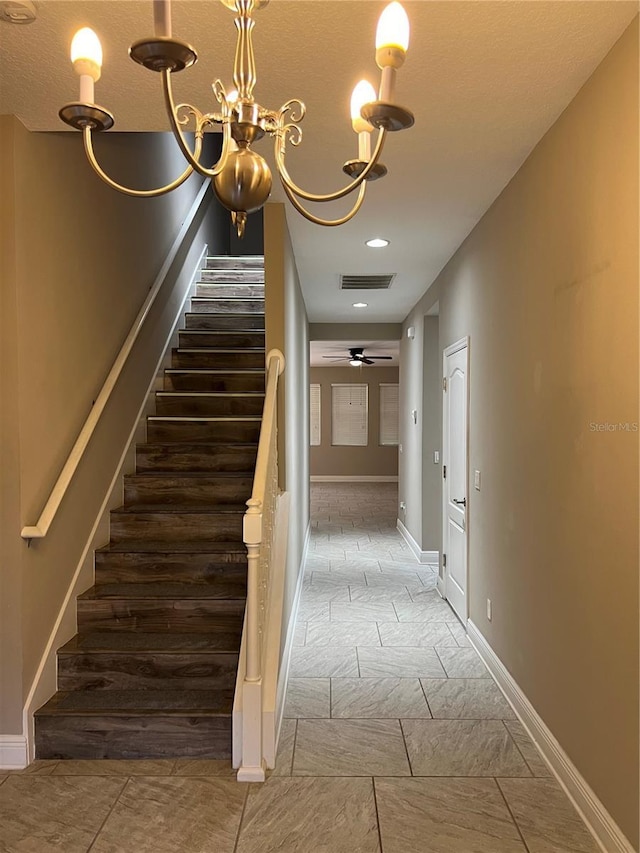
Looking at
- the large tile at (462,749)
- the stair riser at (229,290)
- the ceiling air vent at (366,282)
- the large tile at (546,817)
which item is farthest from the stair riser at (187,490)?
Answer: the stair riser at (229,290)

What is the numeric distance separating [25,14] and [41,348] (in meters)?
1.29

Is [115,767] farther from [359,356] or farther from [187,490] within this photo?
[359,356]

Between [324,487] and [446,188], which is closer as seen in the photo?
[446,188]

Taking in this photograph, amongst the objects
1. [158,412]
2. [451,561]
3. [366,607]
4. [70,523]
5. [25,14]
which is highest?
[25,14]

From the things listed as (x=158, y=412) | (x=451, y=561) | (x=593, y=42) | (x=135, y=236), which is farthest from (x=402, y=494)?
(x=593, y=42)

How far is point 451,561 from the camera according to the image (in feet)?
16.1

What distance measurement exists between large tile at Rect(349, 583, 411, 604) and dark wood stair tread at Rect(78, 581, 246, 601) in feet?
6.74

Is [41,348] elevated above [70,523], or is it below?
above

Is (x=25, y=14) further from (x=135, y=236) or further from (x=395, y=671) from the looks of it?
(x=395, y=671)

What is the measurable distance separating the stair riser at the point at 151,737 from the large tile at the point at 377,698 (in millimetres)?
675

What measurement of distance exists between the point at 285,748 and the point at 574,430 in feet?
6.00

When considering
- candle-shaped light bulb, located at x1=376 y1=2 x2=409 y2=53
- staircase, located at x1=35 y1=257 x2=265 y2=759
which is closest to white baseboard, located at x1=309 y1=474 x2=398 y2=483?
staircase, located at x1=35 y1=257 x2=265 y2=759

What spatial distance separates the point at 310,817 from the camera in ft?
7.59

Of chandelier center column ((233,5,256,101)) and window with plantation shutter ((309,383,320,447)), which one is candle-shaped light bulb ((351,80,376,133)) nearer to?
chandelier center column ((233,5,256,101))
